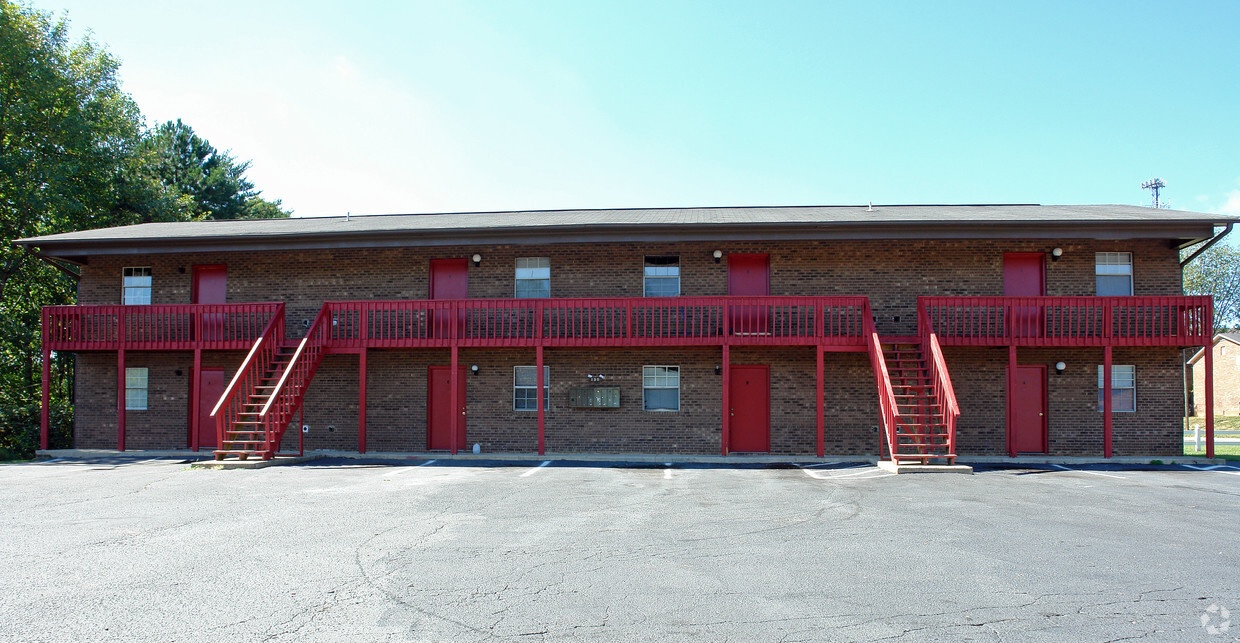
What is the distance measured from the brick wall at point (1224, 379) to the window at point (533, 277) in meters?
41.3

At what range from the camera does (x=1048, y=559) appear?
6004mm

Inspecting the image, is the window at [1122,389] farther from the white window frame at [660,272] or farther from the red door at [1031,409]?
the white window frame at [660,272]

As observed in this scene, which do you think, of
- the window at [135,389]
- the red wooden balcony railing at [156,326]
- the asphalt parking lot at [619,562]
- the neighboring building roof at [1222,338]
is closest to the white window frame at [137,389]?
the window at [135,389]

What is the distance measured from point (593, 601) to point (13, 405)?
21053 mm

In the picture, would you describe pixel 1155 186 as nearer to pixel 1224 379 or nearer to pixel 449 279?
pixel 1224 379

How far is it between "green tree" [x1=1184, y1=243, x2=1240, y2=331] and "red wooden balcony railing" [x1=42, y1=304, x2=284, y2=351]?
62.2m

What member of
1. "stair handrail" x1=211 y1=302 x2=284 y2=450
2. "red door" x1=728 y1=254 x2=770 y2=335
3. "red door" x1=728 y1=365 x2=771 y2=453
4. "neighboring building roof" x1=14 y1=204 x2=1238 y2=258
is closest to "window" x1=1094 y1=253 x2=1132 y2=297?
"neighboring building roof" x1=14 y1=204 x2=1238 y2=258

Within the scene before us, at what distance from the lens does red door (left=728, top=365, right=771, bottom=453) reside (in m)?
15.2

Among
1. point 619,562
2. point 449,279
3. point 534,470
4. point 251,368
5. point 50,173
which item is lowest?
point 534,470

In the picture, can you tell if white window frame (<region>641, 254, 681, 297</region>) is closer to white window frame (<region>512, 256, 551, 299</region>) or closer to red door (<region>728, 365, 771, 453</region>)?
white window frame (<region>512, 256, 551, 299</region>)

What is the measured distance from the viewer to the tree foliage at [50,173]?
19.9 metres

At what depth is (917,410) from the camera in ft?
44.3

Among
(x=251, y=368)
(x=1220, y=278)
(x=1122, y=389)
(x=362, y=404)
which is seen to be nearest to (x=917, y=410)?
(x=1122, y=389)

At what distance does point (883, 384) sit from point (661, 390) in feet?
15.2
